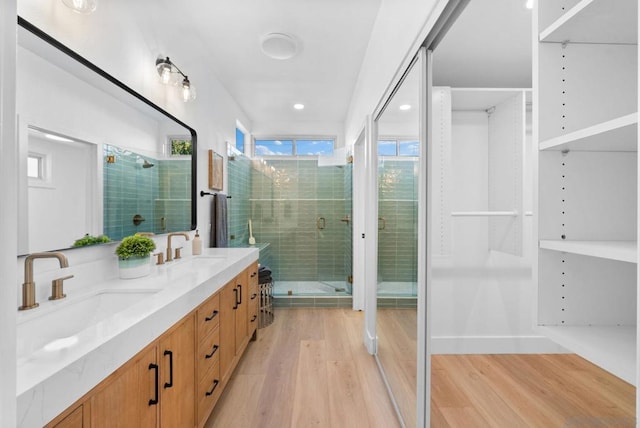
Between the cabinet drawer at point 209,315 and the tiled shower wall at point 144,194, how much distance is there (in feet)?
2.10

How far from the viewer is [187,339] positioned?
143 centimetres

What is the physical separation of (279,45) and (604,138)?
2498 millimetres

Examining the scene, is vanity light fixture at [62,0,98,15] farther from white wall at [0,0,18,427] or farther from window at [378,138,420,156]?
window at [378,138,420,156]

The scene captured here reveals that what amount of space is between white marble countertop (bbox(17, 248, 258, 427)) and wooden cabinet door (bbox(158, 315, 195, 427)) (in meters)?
0.07

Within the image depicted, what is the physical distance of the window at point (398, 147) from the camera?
1.57 metres

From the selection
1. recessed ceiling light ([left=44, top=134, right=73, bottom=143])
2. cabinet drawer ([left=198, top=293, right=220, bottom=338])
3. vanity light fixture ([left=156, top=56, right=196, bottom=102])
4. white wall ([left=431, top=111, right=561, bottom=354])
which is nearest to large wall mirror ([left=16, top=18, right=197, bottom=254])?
recessed ceiling light ([left=44, top=134, right=73, bottom=143])

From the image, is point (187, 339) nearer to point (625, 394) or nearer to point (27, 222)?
point (27, 222)

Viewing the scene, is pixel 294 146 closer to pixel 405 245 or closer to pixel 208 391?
pixel 405 245

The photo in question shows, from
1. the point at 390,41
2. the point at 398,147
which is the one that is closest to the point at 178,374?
the point at 398,147

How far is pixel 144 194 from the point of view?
197cm

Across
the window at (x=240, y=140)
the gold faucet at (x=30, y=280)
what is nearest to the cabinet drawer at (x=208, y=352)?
the gold faucet at (x=30, y=280)

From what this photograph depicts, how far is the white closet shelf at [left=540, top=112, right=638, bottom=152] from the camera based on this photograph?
53 cm

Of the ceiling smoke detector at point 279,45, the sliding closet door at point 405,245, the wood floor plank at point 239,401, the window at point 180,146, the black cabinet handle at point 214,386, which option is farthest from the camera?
the ceiling smoke detector at point 279,45

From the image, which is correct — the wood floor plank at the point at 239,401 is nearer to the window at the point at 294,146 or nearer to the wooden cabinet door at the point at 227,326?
the wooden cabinet door at the point at 227,326
